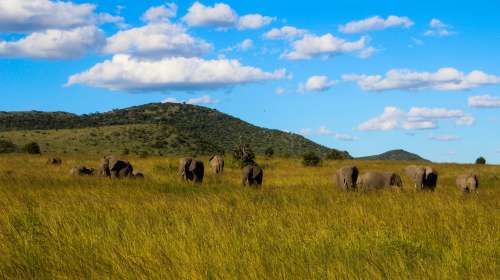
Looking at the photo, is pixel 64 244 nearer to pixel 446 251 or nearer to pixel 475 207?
pixel 446 251

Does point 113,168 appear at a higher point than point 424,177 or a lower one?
lower

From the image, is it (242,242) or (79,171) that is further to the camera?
(79,171)

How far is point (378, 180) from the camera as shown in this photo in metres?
18.5

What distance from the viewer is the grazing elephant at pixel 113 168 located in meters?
22.6

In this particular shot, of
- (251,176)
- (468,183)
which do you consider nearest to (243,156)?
(251,176)

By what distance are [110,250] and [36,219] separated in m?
2.73

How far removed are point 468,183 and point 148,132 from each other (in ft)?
252

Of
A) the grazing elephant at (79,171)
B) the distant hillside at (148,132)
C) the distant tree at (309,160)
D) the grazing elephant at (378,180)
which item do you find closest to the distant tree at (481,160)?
the distant tree at (309,160)

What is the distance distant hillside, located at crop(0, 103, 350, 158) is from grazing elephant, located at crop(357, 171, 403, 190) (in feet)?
160

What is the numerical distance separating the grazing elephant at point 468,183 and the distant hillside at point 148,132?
159 feet

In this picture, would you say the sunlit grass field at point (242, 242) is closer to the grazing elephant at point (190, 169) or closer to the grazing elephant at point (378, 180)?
the grazing elephant at point (378, 180)

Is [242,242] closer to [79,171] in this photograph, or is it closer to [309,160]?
[79,171]

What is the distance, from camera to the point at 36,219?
736cm

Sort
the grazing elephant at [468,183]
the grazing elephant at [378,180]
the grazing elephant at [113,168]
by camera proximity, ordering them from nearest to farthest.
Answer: the grazing elephant at [378,180] → the grazing elephant at [468,183] → the grazing elephant at [113,168]
